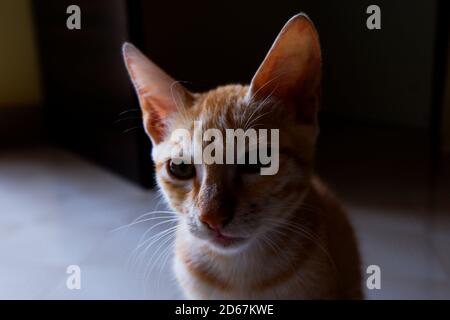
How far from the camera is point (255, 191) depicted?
70 cm

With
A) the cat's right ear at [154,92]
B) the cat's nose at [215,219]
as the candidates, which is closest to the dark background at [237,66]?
the cat's right ear at [154,92]

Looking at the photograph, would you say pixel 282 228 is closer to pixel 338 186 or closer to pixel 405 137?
pixel 338 186

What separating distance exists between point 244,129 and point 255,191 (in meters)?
0.09

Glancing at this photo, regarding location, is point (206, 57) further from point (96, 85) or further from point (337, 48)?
point (96, 85)

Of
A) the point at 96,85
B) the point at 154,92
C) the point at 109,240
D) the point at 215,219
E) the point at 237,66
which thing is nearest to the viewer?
the point at 215,219

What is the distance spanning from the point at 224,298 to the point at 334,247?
202mm

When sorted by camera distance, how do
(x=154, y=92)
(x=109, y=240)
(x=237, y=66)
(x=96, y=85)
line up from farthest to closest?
1. (x=96, y=85)
2. (x=109, y=240)
3. (x=237, y=66)
4. (x=154, y=92)

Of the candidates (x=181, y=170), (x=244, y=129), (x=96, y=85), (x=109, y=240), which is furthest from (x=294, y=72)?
(x=96, y=85)

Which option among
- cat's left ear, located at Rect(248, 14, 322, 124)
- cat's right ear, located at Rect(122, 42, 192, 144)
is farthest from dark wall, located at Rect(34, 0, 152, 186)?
cat's left ear, located at Rect(248, 14, 322, 124)

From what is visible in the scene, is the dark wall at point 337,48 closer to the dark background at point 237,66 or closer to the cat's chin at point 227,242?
the dark background at point 237,66

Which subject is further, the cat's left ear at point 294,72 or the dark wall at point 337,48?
the dark wall at point 337,48

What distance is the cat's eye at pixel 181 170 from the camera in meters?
0.73

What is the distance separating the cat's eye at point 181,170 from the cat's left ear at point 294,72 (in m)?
0.13

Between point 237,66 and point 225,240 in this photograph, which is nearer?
point 225,240
